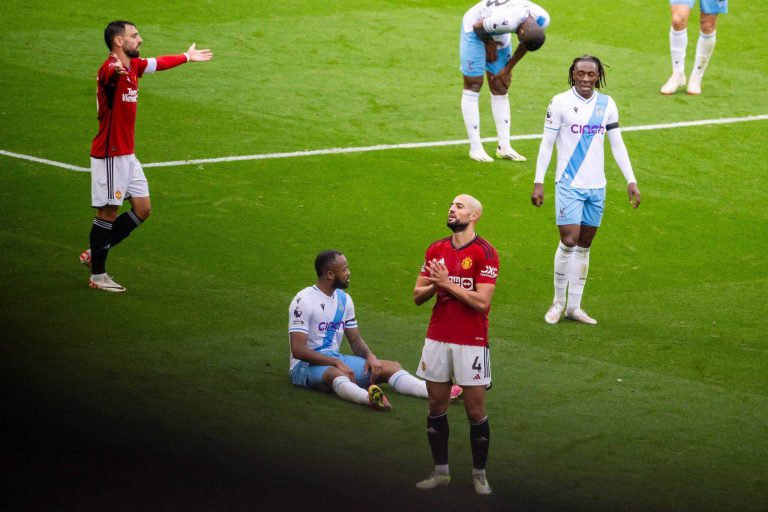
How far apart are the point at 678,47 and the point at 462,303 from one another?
1262 cm

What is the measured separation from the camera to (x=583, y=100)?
11797 millimetres

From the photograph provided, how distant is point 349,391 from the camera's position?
980cm

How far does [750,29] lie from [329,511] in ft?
60.4

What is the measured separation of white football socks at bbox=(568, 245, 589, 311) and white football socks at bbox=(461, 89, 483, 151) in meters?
5.07

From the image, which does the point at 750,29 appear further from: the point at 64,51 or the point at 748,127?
the point at 64,51

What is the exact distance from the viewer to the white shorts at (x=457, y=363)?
8359mm

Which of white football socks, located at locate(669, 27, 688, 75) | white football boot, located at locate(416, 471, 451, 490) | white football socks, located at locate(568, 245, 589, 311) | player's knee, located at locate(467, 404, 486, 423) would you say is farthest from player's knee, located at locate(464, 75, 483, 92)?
white football boot, located at locate(416, 471, 451, 490)

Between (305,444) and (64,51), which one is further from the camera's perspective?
(64,51)

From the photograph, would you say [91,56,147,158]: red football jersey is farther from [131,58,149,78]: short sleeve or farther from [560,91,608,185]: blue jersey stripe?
[560,91,608,185]: blue jersey stripe

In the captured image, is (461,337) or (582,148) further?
(582,148)

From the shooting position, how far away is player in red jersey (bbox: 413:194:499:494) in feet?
27.5

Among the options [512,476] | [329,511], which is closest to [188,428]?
[329,511]

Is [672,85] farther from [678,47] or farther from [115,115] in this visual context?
[115,115]

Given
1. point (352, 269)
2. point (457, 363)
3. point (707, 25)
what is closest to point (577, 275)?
point (352, 269)
